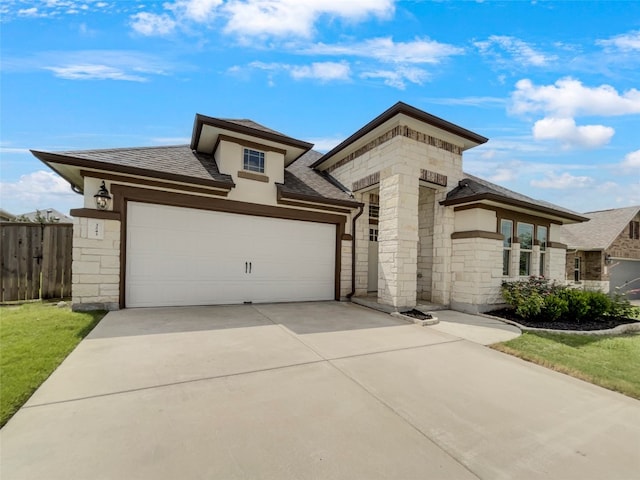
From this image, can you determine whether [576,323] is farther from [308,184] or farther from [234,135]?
[234,135]

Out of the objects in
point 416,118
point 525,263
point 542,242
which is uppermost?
point 416,118

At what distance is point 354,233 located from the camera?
944 centimetres

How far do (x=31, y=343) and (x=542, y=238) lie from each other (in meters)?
12.9

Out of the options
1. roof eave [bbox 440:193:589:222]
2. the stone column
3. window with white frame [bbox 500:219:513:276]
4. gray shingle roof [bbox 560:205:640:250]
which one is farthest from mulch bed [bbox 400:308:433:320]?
gray shingle roof [bbox 560:205:640:250]

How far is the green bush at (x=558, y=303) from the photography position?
724cm

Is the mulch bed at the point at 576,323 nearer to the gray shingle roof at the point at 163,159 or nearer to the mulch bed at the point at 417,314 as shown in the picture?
the mulch bed at the point at 417,314

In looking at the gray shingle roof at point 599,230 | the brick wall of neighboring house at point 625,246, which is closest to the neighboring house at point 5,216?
the gray shingle roof at point 599,230

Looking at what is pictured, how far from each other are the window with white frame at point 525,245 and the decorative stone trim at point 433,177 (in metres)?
2.95

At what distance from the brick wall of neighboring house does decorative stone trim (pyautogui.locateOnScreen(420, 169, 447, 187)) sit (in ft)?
50.9

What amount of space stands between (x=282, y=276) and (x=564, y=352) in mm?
6275

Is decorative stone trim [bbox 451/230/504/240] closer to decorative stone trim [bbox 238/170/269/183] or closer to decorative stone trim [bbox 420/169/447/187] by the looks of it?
decorative stone trim [bbox 420/169/447/187]

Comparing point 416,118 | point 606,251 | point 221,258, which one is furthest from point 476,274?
point 606,251

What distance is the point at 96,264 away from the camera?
628cm

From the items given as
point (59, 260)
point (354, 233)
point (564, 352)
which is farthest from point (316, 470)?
point (59, 260)
